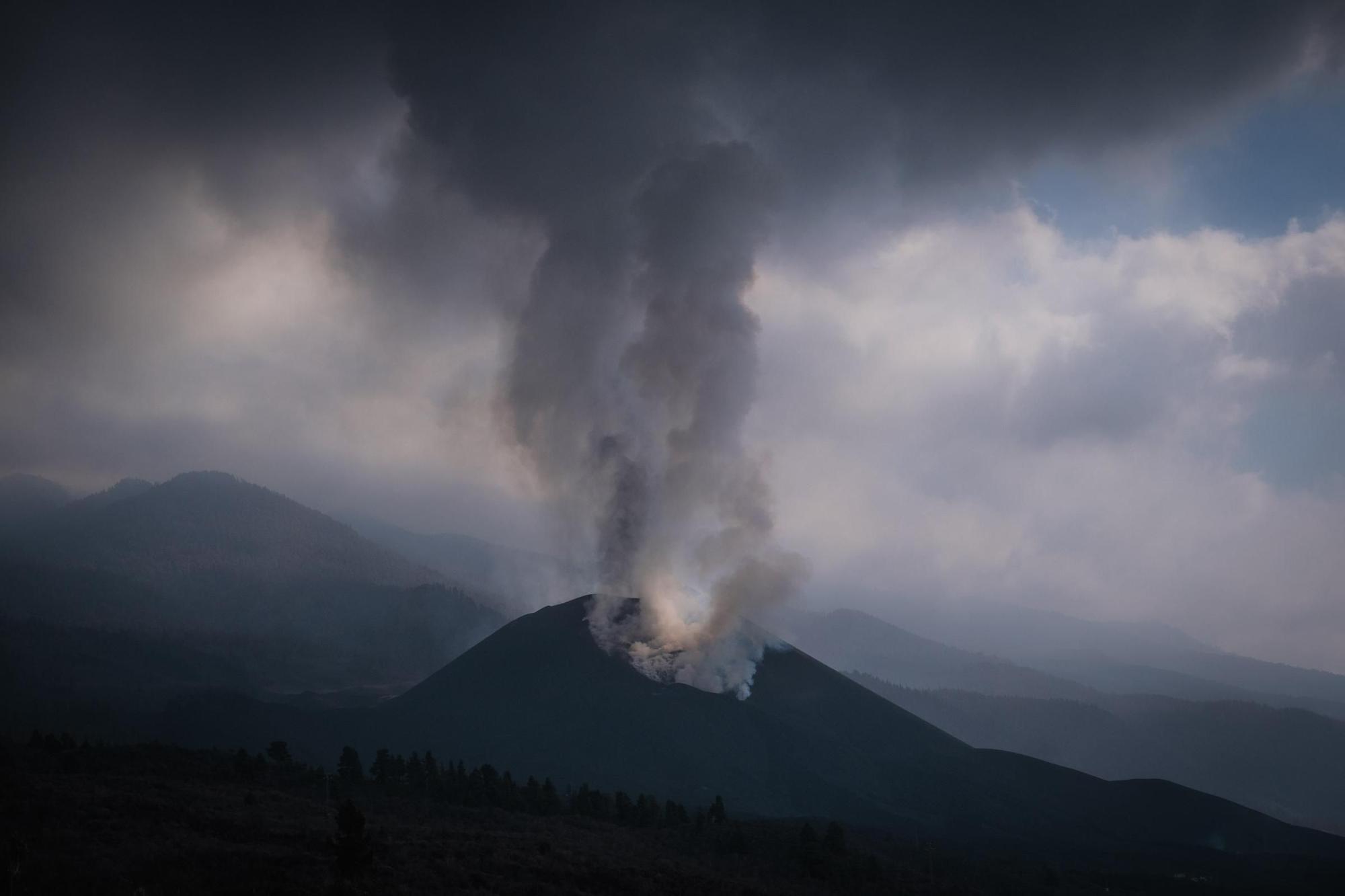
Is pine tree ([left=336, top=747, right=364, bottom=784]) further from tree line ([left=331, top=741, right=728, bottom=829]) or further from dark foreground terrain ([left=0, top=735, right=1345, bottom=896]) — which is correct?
dark foreground terrain ([left=0, top=735, right=1345, bottom=896])

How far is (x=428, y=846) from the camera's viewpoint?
5594 centimetres

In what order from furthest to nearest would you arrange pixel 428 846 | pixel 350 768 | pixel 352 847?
pixel 350 768 → pixel 428 846 → pixel 352 847

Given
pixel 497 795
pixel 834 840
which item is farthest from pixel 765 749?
pixel 497 795

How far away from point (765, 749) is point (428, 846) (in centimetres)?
8250

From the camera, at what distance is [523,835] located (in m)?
65.6

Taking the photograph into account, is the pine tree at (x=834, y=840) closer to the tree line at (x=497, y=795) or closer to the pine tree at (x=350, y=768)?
the tree line at (x=497, y=795)

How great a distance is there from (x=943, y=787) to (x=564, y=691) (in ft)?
211

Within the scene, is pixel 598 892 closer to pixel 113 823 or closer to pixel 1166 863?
pixel 113 823

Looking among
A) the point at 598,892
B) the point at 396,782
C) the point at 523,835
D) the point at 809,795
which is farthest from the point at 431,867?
the point at 809,795

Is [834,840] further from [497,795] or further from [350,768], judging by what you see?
[350,768]

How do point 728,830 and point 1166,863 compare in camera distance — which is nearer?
point 728,830

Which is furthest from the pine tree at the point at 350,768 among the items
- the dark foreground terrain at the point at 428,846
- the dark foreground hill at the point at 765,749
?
the dark foreground hill at the point at 765,749

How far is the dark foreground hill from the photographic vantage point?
115 m

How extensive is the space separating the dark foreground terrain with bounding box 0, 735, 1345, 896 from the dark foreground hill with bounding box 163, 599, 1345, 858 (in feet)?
43.2
